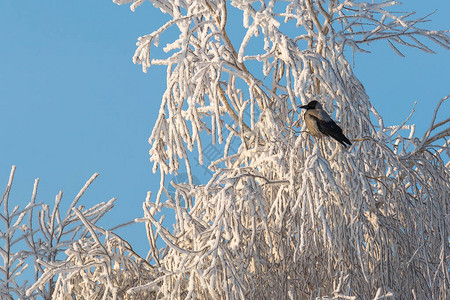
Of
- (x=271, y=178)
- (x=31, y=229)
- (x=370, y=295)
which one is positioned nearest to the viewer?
(x=370, y=295)

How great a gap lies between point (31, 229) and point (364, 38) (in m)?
3.80

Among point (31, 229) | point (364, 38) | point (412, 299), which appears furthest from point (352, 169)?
point (31, 229)

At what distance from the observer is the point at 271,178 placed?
586 cm

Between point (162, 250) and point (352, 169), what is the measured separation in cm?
241

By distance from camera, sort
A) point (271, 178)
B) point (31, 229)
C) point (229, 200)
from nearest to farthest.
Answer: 1. point (229, 200)
2. point (271, 178)
3. point (31, 229)

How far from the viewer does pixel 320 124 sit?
534 centimetres

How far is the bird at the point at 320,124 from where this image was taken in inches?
209

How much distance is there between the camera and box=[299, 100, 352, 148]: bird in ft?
17.4

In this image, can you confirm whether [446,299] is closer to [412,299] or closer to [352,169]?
[412,299]

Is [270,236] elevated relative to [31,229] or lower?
lower

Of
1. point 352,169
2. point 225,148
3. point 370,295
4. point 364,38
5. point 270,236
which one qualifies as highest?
point 364,38

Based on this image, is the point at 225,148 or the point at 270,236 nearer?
the point at 270,236

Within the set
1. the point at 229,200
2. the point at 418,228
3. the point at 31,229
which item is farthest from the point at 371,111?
the point at 31,229

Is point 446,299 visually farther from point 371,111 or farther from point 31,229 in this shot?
point 31,229
